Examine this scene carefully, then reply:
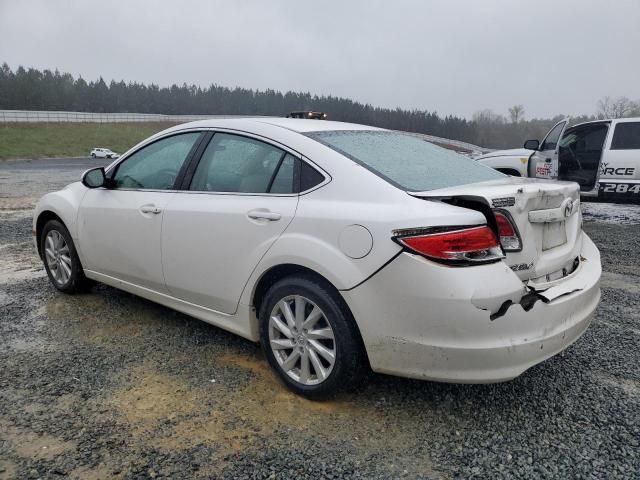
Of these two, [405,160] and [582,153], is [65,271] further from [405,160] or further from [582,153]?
[582,153]

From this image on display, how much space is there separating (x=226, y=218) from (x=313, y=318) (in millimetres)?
830

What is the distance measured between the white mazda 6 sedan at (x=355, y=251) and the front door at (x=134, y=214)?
0.02 meters

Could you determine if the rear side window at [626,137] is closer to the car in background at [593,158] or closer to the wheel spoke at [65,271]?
the car in background at [593,158]

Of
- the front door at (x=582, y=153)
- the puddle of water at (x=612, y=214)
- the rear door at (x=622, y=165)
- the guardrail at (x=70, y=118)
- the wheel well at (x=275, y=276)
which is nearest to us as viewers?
the wheel well at (x=275, y=276)

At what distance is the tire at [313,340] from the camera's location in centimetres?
256

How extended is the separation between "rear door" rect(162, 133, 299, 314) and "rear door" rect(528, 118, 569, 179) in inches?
296

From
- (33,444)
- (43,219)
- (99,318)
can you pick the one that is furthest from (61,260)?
(33,444)

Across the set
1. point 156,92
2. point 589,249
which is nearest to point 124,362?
point 589,249

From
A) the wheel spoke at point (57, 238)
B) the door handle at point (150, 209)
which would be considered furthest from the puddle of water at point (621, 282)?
the wheel spoke at point (57, 238)

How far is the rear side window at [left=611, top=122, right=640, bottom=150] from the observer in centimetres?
849

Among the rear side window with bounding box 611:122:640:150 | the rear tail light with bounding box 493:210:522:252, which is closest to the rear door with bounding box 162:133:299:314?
the rear tail light with bounding box 493:210:522:252

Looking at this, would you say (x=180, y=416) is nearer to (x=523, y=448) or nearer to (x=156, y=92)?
(x=523, y=448)

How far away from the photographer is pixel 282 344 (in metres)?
2.87

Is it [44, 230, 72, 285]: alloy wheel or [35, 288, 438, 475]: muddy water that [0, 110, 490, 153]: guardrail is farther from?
[35, 288, 438, 475]: muddy water
